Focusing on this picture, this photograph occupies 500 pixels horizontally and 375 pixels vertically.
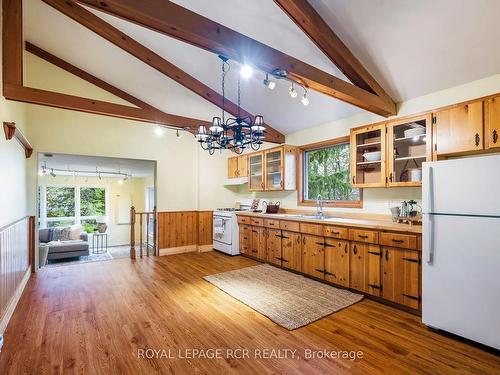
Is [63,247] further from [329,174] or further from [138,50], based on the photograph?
[329,174]

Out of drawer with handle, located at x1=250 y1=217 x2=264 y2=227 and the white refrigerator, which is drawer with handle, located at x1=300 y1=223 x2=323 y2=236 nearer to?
drawer with handle, located at x1=250 y1=217 x2=264 y2=227

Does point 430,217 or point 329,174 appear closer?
point 430,217

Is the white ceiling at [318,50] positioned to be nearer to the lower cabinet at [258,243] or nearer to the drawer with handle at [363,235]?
the drawer with handle at [363,235]

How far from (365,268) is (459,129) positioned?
1840mm

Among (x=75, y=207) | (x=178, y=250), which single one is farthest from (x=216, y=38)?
(x=75, y=207)

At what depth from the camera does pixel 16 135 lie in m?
3.39

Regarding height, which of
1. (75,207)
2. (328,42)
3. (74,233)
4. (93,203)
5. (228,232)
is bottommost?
(74,233)

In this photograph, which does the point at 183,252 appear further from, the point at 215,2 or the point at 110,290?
the point at 215,2

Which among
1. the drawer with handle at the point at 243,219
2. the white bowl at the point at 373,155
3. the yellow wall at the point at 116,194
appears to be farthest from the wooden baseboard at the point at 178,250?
the yellow wall at the point at 116,194

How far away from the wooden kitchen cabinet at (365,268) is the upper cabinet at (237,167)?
3.17 meters

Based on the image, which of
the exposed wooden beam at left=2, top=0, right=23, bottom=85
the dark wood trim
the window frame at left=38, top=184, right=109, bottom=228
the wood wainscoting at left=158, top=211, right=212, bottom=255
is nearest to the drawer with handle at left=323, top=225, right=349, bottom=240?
the wood wainscoting at left=158, top=211, right=212, bottom=255

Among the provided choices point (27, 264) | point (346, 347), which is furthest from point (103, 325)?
point (27, 264)

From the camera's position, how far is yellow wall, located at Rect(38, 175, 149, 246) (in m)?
9.41

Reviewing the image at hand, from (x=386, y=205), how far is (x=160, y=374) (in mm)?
3259
